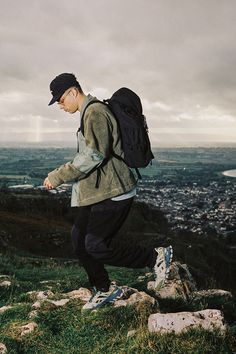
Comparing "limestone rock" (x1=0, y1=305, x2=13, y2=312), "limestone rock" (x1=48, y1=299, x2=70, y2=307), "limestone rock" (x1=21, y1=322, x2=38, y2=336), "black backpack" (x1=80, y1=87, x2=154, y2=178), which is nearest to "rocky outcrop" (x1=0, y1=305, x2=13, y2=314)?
"limestone rock" (x1=0, y1=305, x2=13, y2=312)

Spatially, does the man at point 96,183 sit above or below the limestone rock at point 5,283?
above

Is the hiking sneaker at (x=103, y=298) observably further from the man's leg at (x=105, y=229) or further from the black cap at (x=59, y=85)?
the black cap at (x=59, y=85)

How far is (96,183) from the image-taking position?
4953mm

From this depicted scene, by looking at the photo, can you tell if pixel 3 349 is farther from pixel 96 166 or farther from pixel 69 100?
pixel 69 100

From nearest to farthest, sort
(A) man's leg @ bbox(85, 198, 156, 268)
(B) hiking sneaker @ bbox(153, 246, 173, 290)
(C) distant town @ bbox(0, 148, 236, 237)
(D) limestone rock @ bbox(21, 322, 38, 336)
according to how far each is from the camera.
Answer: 1. (D) limestone rock @ bbox(21, 322, 38, 336)
2. (A) man's leg @ bbox(85, 198, 156, 268)
3. (B) hiking sneaker @ bbox(153, 246, 173, 290)
4. (C) distant town @ bbox(0, 148, 236, 237)

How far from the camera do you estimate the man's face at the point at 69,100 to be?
4.94 meters

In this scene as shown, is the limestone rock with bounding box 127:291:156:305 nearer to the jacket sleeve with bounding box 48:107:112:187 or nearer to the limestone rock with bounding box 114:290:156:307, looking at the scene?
the limestone rock with bounding box 114:290:156:307

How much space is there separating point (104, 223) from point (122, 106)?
145 centimetres

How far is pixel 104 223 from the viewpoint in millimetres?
5098

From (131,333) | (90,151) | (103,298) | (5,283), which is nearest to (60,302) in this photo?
(103,298)

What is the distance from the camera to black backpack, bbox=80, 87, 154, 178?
16.1 feet

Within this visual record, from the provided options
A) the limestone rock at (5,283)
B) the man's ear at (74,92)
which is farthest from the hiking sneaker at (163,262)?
the limestone rock at (5,283)

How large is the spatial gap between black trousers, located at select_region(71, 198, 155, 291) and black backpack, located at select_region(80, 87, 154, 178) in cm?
56

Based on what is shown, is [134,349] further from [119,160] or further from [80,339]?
[119,160]
